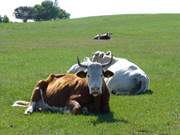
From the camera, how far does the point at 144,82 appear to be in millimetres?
17266

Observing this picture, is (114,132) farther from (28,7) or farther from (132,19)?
(28,7)

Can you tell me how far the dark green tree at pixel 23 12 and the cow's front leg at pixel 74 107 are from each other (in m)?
144

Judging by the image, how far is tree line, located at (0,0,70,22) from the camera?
155m

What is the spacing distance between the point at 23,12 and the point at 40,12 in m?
6.55

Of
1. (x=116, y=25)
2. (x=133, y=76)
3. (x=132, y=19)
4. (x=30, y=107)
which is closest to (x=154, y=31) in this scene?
(x=116, y=25)

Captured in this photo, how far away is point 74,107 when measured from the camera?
509 inches

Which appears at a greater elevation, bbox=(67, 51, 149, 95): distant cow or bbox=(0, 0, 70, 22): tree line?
bbox=(67, 51, 149, 95): distant cow

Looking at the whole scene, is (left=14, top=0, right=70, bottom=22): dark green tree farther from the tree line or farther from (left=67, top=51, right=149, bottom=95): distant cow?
(left=67, top=51, right=149, bottom=95): distant cow

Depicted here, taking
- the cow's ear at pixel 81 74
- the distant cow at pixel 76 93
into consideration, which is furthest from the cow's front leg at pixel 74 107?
the cow's ear at pixel 81 74

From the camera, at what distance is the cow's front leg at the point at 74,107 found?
12836 mm

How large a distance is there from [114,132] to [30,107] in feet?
11.1

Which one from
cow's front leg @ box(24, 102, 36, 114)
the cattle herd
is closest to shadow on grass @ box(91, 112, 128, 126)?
the cattle herd

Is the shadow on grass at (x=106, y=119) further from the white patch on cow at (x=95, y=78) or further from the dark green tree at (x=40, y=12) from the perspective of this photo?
the dark green tree at (x=40, y=12)

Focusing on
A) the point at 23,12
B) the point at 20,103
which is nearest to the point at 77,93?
the point at 20,103
